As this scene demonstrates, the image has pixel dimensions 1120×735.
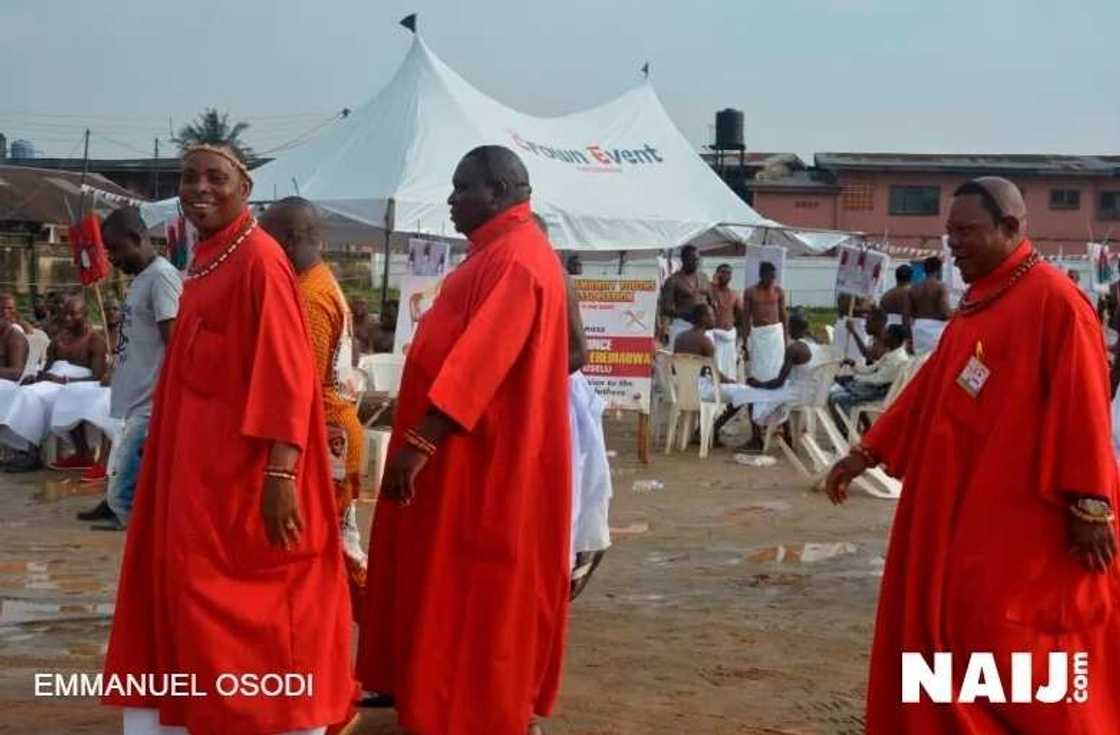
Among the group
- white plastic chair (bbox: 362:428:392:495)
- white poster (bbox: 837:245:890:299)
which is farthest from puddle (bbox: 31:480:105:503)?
white poster (bbox: 837:245:890:299)

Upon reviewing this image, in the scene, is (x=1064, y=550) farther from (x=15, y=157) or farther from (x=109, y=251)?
(x=15, y=157)

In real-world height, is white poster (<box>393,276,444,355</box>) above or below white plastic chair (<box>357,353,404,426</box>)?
above

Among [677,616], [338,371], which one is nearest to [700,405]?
[677,616]

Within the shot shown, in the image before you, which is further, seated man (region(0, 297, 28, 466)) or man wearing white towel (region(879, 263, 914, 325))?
man wearing white towel (region(879, 263, 914, 325))

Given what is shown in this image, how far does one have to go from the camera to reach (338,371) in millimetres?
5176

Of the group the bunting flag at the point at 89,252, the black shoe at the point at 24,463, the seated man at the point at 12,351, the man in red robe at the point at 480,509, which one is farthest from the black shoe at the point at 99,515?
the man in red robe at the point at 480,509

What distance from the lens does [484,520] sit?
4.26 metres

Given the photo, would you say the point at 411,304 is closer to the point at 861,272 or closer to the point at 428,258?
the point at 428,258

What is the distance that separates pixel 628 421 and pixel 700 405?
312cm

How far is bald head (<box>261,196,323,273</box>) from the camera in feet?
16.7

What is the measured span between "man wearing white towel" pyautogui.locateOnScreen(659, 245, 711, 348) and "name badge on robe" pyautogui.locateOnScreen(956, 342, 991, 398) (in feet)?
36.7

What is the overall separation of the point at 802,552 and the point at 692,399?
16.0ft

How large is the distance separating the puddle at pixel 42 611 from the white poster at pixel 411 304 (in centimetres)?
537

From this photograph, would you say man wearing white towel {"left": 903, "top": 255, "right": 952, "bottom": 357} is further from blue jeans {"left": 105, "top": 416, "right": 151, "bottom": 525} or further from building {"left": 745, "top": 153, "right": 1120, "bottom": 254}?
building {"left": 745, "top": 153, "right": 1120, "bottom": 254}
